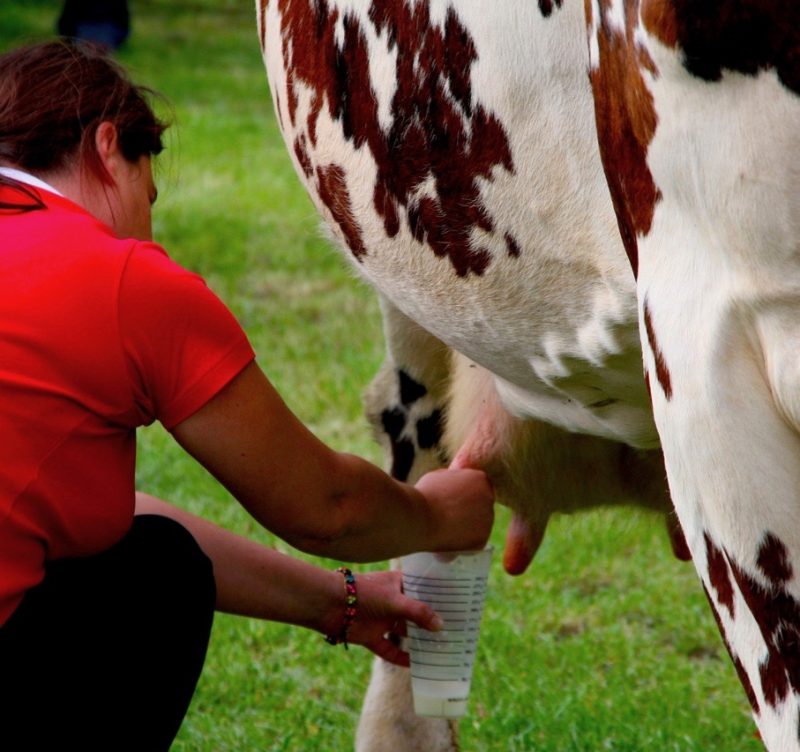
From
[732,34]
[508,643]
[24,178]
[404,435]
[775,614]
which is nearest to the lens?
[732,34]

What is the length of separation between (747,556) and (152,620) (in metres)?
0.83

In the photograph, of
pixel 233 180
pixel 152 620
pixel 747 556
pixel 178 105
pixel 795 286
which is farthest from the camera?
pixel 178 105

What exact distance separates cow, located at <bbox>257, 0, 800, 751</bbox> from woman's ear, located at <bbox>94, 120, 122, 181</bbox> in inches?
11.8

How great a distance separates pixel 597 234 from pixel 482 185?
0.17 m

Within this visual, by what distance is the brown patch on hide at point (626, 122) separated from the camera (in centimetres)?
121

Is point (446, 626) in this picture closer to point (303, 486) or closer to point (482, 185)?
point (303, 486)

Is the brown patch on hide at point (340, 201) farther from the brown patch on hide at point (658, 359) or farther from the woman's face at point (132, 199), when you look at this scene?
the brown patch on hide at point (658, 359)

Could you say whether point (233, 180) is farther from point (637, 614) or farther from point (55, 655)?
point (55, 655)

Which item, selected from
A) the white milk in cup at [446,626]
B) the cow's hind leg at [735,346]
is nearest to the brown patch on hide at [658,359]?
the cow's hind leg at [735,346]

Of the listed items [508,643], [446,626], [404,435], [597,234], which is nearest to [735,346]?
[597,234]

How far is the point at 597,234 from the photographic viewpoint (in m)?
1.54

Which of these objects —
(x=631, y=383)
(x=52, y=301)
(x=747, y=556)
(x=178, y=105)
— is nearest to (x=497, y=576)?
(x=631, y=383)

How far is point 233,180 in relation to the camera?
778 cm

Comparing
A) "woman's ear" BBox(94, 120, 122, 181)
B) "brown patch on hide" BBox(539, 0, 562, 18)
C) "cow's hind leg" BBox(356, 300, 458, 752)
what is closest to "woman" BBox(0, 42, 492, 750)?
"woman's ear" BBox(94, 120, 122, 181)
